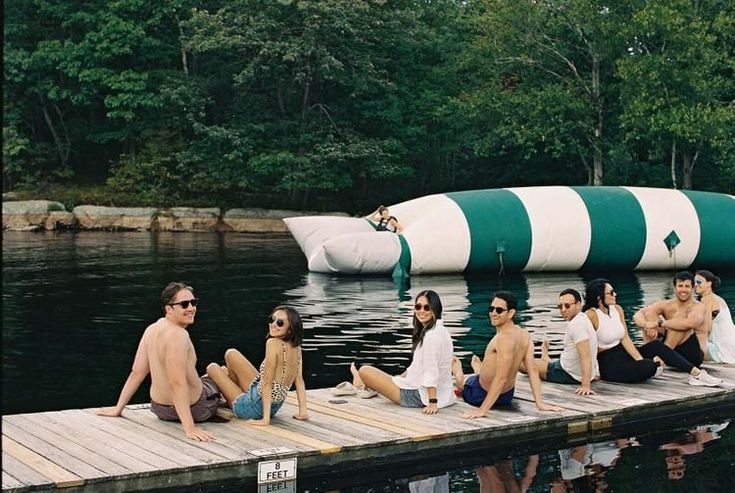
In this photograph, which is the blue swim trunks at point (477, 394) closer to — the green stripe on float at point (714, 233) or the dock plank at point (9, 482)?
the dock plank at point (9, 482)

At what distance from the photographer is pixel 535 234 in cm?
2420

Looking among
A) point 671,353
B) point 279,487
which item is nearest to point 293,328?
point 279,487

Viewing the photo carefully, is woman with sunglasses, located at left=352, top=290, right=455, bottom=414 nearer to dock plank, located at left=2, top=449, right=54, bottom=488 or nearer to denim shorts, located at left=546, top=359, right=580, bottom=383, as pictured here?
denim shorts, located at left=546, top=359, right=580, bottom=383

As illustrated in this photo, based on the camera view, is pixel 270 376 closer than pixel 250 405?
Yes

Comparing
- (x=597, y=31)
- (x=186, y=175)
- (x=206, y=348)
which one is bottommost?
(x=206, y=348)

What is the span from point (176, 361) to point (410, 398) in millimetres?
2389

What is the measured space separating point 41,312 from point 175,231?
22.3 metres

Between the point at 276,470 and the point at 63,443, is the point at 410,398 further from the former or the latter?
the point at 63,443

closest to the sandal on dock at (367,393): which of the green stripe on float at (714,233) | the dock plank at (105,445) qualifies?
the dock plank at (105,445)

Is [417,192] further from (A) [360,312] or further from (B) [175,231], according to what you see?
(A) [360,312]

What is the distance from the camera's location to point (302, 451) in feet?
25.7

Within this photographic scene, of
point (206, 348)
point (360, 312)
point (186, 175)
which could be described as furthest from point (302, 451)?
point (186, 175)

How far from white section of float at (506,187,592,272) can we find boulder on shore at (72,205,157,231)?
62.6 ft

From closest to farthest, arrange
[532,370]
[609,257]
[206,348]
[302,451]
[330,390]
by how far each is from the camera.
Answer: [302,451]
[532,370]
[330,390]
[206,348]
[609,257]
